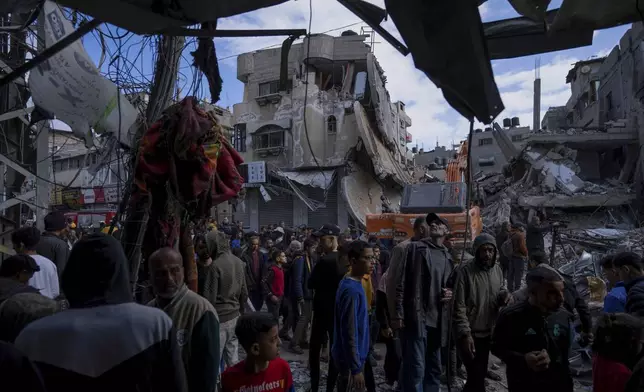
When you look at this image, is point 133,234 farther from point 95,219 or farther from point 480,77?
point 95,219

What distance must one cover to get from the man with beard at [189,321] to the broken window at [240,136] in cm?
2584

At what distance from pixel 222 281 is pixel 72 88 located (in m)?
2.22

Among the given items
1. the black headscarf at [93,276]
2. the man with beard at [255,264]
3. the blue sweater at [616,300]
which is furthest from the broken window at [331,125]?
the black headscarf at [93,276]

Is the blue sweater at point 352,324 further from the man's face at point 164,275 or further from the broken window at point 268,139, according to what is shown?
the broken window at point 268,139

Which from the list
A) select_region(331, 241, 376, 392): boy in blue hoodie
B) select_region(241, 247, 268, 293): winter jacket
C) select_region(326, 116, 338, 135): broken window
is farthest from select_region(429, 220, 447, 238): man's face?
select_region(326, 116, 338, 135): broken window

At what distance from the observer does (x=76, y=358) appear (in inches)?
65.8

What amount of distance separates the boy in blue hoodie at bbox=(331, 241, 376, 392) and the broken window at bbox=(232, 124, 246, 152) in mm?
24535

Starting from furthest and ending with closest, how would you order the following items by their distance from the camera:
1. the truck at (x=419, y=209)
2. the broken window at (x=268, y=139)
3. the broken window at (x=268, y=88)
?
the broken window at (x=268, y=88) → the broken window at (x=268, y=139) → the truck at (x=419, y=209)

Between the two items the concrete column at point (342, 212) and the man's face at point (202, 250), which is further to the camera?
the concrete column at point (342, 212)

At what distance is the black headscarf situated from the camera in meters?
1.80

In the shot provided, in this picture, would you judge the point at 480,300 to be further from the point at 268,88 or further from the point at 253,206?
the point at 268,88

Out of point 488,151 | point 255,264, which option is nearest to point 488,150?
point 488,151

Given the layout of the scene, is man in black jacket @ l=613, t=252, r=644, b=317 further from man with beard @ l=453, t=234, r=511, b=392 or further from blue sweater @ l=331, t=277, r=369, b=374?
blue sweater @ l=331, t=277, r=369, b=374

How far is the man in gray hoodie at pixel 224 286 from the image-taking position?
4.42m
